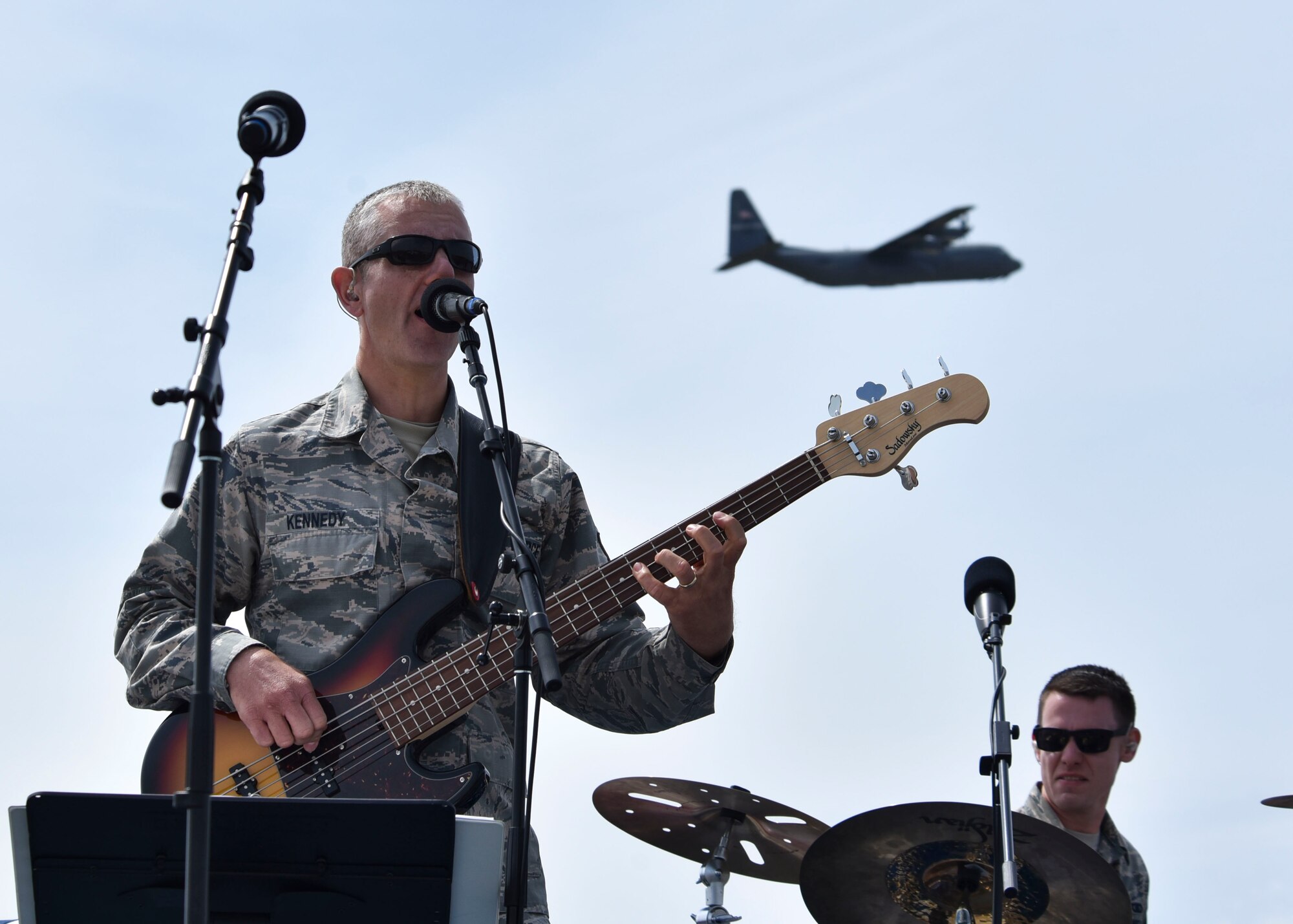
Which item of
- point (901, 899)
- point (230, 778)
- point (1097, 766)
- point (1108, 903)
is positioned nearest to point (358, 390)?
point (230, 778)

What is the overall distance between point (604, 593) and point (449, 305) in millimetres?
972

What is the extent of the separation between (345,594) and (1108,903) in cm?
230

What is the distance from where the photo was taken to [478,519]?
3.44m

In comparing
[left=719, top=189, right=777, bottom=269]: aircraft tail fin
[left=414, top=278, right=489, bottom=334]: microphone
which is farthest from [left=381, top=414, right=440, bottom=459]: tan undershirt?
[left=719, top=189, right=777, bottom=269]: aircraft tail fin

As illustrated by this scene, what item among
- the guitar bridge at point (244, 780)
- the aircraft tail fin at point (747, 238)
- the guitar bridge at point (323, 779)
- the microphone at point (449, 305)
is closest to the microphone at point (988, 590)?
the microphone at point (449, 305)

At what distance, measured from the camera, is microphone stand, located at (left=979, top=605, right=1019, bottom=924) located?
3.13 meters

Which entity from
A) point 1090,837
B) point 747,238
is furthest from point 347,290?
point 747,238

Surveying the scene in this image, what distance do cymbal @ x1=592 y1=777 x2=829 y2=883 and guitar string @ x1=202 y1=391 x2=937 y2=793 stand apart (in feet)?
3.40

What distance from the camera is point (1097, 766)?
5.02 m

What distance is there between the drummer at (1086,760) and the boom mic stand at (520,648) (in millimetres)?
3043

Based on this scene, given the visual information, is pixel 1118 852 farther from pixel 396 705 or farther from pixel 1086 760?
pixel 396 705

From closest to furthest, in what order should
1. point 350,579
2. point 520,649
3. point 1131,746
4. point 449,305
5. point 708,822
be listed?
point 520,649 < point 449,305 < point 350,579 < point 708,822 < point 1131,746

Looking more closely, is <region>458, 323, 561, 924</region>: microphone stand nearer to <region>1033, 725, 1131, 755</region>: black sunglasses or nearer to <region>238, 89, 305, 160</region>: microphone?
<region>238, 89, 305, 160</region>: microphone

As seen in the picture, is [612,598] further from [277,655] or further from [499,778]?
[277,655]
